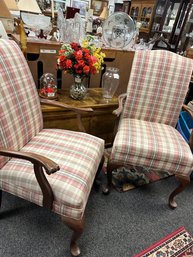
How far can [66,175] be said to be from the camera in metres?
1.02

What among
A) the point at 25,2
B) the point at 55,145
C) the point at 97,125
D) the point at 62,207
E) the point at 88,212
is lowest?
the point at 88,212

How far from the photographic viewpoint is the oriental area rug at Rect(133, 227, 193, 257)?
1233 mm

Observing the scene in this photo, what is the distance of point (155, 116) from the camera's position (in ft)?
5.65

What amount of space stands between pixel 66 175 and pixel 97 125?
3.24 ft

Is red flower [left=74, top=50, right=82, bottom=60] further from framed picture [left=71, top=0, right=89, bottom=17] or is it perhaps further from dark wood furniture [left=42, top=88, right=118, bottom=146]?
framed picture [left=71, top=0, right=89, bottom=17]

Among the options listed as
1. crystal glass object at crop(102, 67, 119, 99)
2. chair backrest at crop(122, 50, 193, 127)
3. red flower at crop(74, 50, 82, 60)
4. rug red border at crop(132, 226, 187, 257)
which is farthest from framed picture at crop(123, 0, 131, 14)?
rug red border at crop(132, 226, 187, 257)

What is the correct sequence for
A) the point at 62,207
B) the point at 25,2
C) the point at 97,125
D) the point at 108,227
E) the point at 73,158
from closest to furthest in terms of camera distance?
the point at 62,207 < the point at 73,158 < the point at 108,227 < the point at 97,125 < the point at 25,2

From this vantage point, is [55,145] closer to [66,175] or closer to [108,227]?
[66,175]

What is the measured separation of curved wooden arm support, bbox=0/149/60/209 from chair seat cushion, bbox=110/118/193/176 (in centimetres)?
57

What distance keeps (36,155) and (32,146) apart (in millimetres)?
343

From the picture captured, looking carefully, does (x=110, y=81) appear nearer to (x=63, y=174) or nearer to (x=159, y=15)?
(x=63, y=174)

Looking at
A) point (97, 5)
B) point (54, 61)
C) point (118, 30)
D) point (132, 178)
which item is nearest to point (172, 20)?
point (118, 30)

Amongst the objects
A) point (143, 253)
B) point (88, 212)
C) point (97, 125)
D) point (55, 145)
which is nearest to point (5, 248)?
point (88, 212)

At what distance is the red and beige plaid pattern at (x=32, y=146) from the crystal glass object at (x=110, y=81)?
27.6 inches
